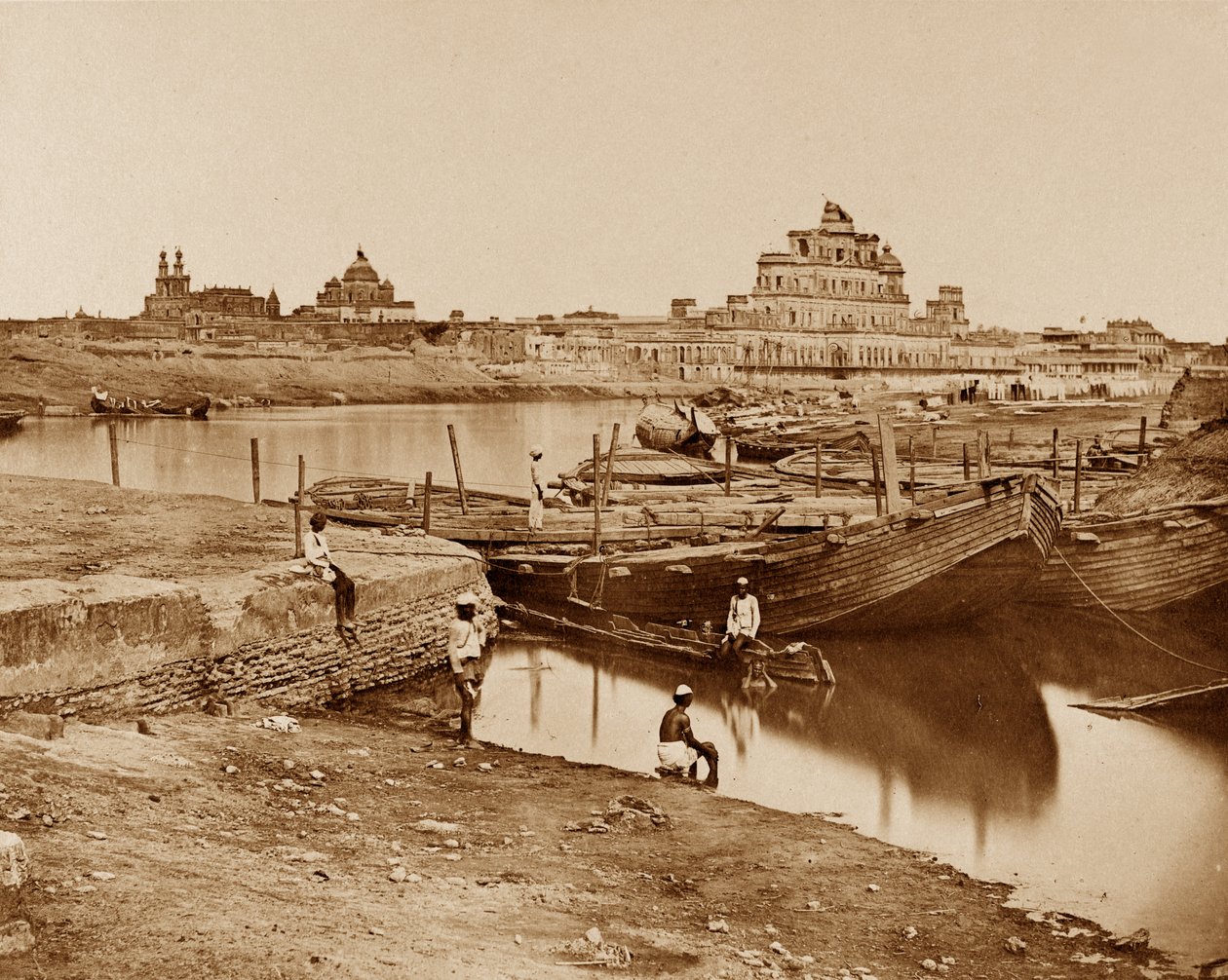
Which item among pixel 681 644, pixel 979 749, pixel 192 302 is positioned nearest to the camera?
pixel 979 749

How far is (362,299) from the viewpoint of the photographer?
159 meters

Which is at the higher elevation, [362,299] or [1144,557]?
[362,299]

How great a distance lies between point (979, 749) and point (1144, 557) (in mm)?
6252

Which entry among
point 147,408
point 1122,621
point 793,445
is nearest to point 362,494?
point 1122,621

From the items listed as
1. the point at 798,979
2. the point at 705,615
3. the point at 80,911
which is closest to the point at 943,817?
the point at 798,979

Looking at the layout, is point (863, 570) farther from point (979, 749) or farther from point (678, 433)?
point (678, 433)

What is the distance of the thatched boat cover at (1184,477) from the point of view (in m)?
20.2

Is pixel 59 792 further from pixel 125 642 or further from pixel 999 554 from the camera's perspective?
pixel 999 554

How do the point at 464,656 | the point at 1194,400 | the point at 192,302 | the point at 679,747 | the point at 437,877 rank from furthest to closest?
the point at 192,302, the point at 1194,400, the point at 464,656, the point at 679,747, the point at 437,877

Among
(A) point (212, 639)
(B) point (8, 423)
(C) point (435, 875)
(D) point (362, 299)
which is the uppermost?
(D) point (362, 299)

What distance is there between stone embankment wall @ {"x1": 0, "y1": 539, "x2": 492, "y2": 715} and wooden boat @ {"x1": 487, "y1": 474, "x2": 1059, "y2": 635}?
9.33ft

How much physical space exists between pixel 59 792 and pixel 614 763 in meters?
5.95

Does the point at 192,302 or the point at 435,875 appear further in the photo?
the point at 192,302

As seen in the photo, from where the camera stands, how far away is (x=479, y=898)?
775cm
